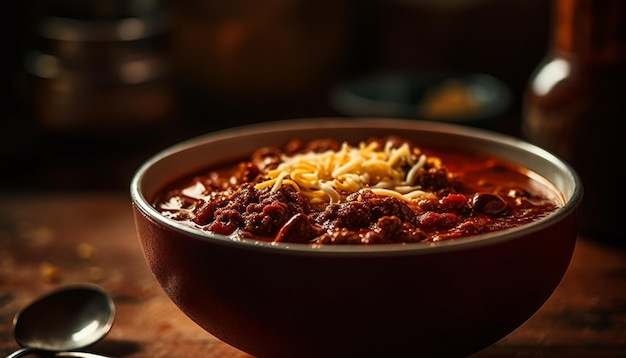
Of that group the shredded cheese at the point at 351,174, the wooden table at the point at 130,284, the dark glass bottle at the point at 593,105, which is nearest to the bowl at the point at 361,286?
the shredded cheese at the point at 351,174

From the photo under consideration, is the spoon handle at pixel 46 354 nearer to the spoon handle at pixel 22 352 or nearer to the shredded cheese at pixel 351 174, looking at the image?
the spoon handle at pixel 22 352

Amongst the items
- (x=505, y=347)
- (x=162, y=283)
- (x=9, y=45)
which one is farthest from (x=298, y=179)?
(x=9, y=45)

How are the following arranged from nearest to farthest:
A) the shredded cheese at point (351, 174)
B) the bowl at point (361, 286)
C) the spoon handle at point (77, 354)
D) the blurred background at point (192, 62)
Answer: the bowl at point (361, 286) < the shredded cheese at point (351, 174) < the spoon handle at point (77, 354) < the blurred background at point (192, 62)

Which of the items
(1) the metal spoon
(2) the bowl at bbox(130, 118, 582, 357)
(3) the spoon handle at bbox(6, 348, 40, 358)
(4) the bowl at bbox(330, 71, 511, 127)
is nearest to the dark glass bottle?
(4) the bowl at bbox(330, 71, 511, 127)

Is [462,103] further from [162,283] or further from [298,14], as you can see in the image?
[162,283]

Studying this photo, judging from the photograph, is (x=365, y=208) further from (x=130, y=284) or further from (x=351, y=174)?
(x=130, y=284)

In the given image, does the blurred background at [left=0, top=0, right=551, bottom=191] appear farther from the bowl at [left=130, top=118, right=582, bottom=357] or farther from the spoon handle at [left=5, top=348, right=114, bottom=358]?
the bowl at [left=130, top=118, right=582, bottom=357]

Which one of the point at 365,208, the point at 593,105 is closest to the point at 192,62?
the point at 593,105
